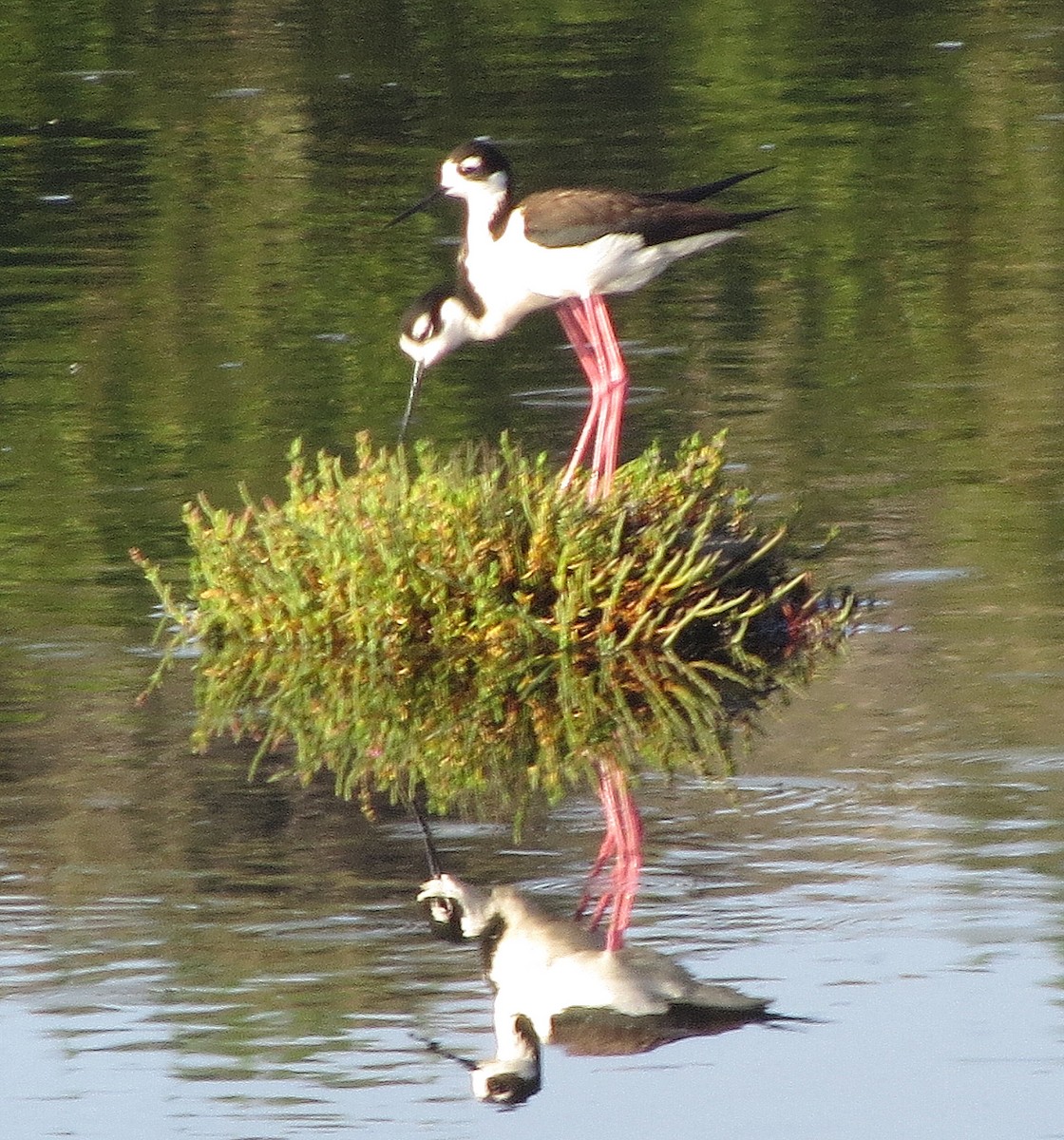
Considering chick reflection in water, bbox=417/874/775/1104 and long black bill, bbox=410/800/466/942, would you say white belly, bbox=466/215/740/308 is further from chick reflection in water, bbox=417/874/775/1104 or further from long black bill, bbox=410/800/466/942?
chick reflection in water, bbox=417/874/775/1104

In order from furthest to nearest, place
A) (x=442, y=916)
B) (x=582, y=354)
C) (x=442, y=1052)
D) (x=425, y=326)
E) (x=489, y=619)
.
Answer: (x=582, y=354)
(x=425, y=326)
(x=489, y=619)
(x=442, y=916)
(x=442, y=1052)

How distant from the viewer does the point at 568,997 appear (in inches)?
237

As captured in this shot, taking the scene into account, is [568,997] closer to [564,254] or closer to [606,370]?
[564,254]

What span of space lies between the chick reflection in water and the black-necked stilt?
267 cm

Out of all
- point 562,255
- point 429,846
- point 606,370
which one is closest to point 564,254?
point 562,255

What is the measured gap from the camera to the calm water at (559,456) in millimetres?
5793

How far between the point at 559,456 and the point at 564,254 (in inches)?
70.3

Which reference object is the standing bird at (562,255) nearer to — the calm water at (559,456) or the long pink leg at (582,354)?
the long pink leg at (582,354)

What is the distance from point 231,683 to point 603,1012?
113 inches

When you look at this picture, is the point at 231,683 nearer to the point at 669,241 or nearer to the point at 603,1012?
the point at 669,241

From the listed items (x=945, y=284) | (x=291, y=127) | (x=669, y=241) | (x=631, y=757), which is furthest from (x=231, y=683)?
(x=291, y=127)

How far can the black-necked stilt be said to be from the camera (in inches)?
367

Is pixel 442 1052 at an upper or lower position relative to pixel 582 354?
lower

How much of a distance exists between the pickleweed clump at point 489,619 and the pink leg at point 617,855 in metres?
0.32
